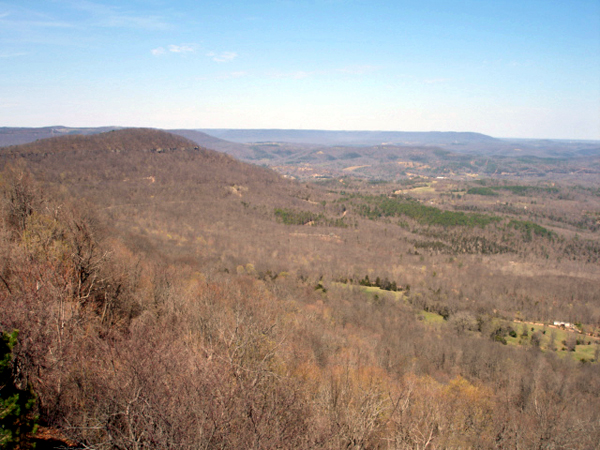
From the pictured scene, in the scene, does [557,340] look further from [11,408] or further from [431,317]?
[11,408]

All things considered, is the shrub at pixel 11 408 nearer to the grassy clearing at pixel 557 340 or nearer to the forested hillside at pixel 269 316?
the forested hillside at pixel 269 316

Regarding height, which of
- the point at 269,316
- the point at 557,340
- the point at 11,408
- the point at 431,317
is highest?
the point at 11,408

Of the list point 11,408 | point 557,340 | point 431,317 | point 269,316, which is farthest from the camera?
point 431,317

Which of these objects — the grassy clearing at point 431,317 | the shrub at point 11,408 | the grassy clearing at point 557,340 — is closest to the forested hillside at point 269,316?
the shrub at point 11,408

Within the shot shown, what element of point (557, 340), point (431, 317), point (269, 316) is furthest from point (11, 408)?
point (557, 340)

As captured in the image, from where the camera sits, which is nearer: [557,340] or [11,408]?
[11,408]

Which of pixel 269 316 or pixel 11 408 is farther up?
pixel 11 408

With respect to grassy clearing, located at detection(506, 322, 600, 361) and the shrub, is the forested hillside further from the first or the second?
grassy clearing, located at detection(506, 322, 600, 361)

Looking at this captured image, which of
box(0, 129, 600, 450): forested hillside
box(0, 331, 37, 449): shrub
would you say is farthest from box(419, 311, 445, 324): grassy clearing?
box(0, 331, 37, 449): shrub
